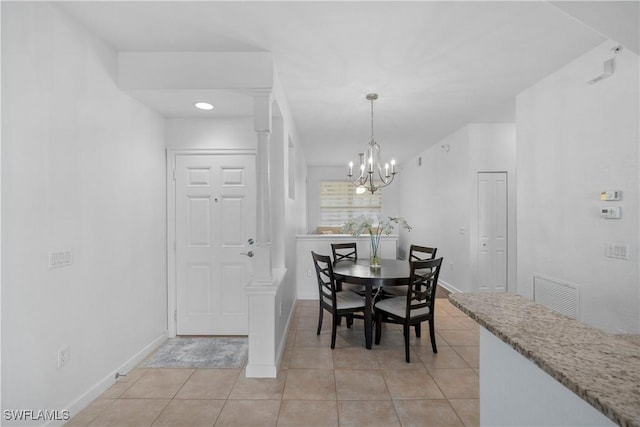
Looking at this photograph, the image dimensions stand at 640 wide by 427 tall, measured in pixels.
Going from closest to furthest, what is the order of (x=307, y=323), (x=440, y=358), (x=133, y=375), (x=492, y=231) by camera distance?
(x=133, y=375), (x=440, y=358), (x=307, y=323), (x=492, y=231)

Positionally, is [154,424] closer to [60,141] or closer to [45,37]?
[60,141]

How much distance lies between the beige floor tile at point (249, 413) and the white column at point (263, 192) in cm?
85

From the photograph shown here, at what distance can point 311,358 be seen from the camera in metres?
2.79

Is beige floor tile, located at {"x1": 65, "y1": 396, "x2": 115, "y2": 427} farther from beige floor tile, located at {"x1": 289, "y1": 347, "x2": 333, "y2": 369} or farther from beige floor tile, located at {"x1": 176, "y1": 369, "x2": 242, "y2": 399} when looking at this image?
beige floor tile, located at {"x1": 289, "y1": 347, "x2": 333, "y2": 369}

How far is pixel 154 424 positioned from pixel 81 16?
2.64 metres

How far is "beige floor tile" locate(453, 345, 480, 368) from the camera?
8.82ft

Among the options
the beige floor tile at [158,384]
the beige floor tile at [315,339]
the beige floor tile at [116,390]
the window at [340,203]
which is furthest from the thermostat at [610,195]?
the window at [340,203]

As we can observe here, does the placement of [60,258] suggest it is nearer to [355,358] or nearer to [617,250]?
[355,358]

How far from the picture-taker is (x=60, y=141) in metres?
1.89

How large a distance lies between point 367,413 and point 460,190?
3.79m

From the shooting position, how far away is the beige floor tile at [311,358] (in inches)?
104

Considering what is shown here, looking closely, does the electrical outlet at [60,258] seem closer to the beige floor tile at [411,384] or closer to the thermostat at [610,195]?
the beige floor tile at [411,384]

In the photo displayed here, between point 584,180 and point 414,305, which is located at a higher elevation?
point 584,180

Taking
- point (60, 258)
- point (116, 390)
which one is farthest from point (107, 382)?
point (60, 258)
